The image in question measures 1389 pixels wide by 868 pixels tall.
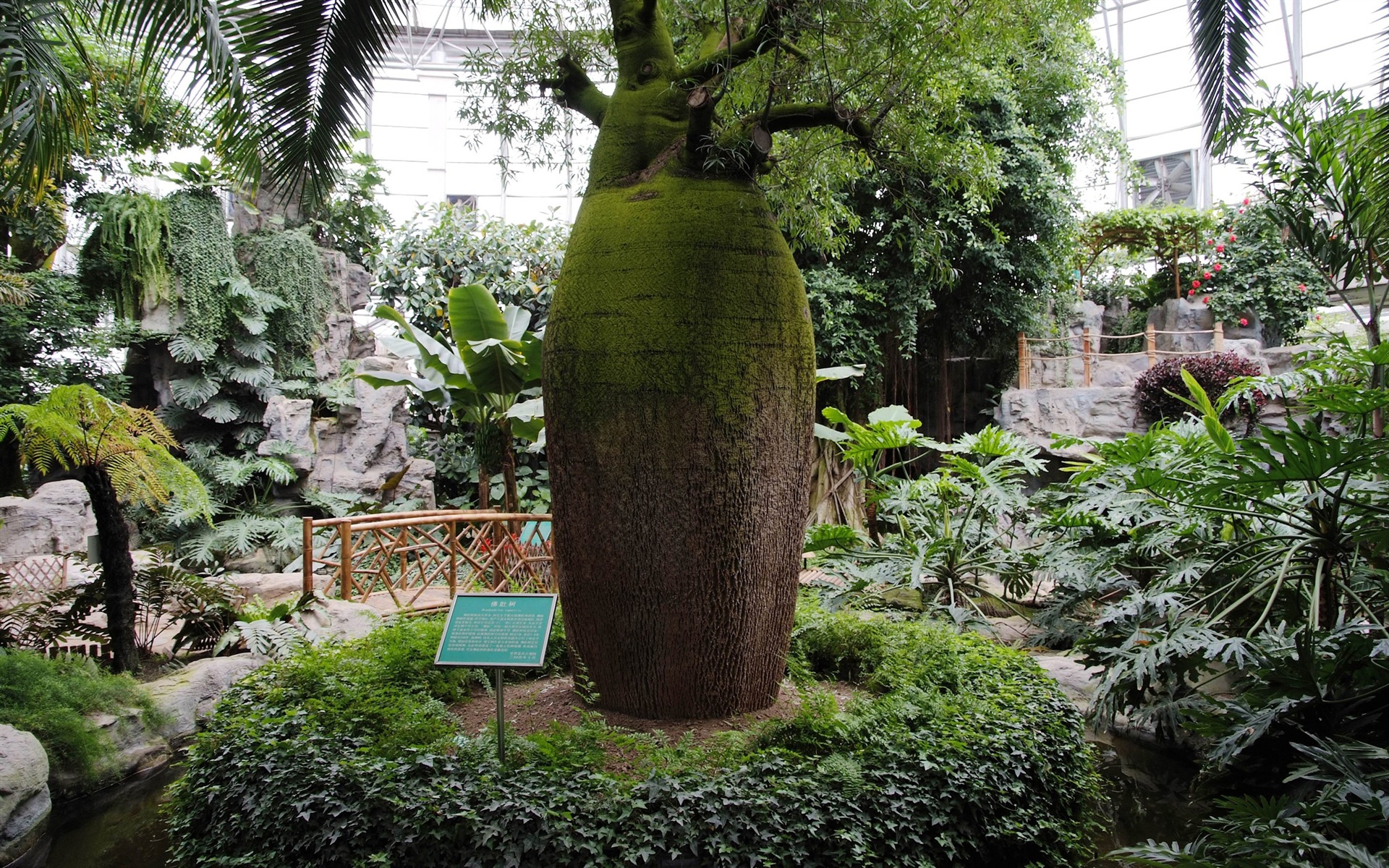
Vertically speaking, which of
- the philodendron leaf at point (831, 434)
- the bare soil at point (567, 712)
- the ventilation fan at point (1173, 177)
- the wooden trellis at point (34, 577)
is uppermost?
the ventilation fan at point (1173, 177)

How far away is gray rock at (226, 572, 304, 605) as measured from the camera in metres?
7.54

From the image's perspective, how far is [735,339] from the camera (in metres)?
3.48

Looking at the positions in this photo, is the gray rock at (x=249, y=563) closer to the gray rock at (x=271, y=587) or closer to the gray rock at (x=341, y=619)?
the gray rock at (x=271, y=587)

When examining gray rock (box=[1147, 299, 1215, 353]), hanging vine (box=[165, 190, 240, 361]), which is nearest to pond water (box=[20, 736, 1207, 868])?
hanging vine (box=[165, 190, 240, 361])

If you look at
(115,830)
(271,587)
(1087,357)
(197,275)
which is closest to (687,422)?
(115,830)

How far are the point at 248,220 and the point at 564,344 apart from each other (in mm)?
9711

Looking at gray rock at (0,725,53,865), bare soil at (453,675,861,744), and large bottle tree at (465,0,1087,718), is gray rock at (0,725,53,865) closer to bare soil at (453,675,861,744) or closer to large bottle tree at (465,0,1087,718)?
bare soil at (453,675,861,744)

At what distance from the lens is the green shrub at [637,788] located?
8.95 feet

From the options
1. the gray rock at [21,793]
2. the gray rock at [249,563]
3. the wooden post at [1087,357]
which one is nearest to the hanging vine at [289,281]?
the gray rock at [249,563]

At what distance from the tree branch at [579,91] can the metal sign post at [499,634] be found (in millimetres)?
2404

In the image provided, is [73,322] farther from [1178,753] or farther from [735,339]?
[1178,753]

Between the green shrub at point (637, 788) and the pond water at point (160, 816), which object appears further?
the pond water at point (160, 816)

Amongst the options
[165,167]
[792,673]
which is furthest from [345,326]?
[792,673]

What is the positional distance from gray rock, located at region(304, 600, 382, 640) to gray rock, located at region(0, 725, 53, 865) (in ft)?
6.09
